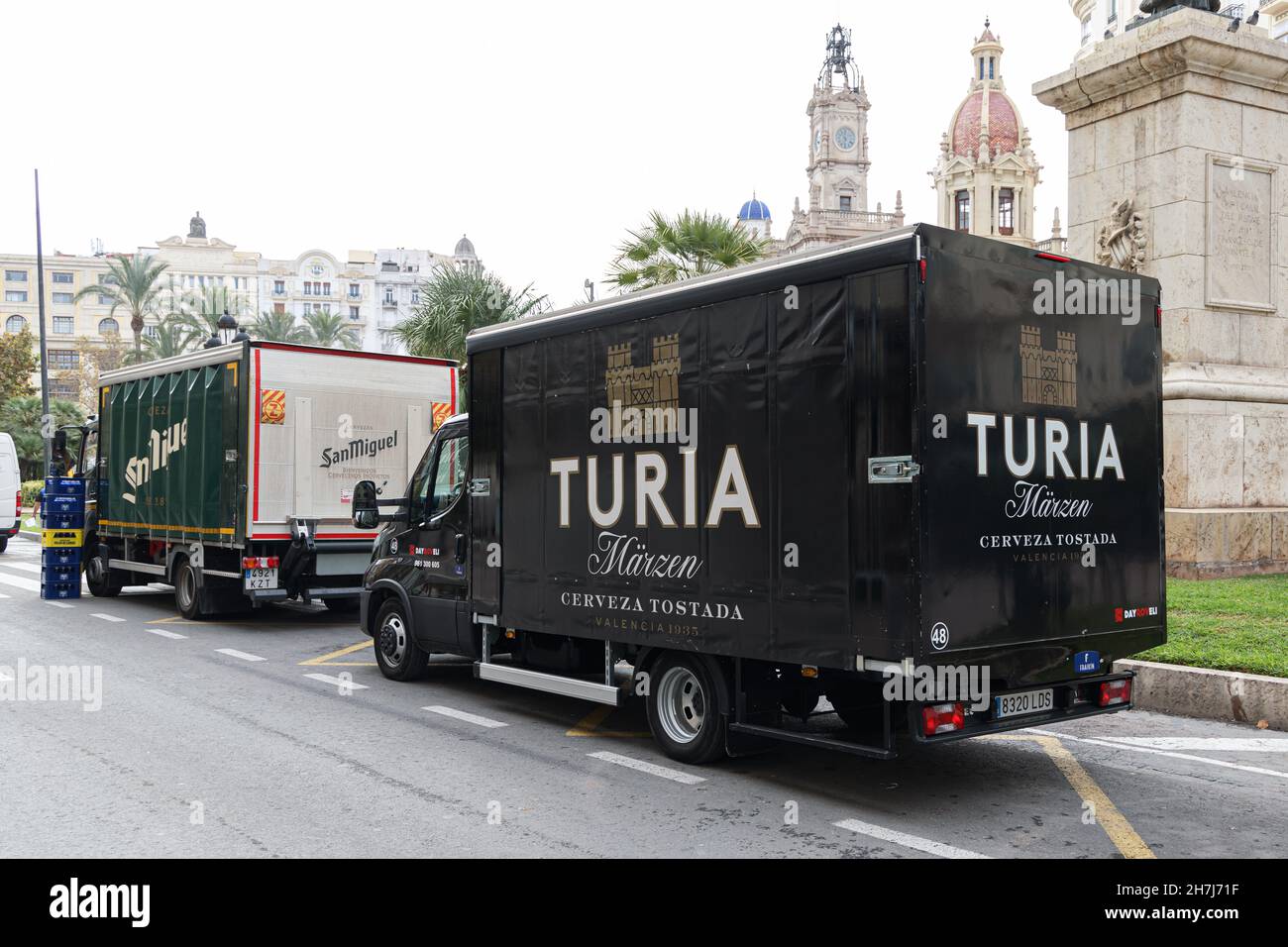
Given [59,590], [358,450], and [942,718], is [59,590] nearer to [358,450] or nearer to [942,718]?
[358,450]

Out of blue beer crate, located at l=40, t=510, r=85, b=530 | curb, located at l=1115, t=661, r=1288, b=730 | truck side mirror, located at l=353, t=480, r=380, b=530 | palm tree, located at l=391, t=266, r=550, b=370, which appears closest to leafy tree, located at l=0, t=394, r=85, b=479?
palm tree, located at l=391, t=266, r=550, b=370

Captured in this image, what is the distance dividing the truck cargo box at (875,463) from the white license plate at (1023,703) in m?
0.10

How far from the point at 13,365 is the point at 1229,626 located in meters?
52.3

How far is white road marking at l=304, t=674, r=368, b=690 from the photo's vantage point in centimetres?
968

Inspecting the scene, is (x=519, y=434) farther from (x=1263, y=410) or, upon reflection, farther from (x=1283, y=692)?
(x=1263, y=410)

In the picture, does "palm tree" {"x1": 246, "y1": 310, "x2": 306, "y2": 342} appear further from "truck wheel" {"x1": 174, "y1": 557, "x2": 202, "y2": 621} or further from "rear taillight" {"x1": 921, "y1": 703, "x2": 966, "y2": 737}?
"rear taillight" {"x1": 921, "y1": 703, "x2": 966, "y2": 737}

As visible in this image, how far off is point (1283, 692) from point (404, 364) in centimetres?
1020

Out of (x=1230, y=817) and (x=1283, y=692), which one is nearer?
(x=1230, y=817)

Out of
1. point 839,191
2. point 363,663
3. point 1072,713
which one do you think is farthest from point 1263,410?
point 839,191

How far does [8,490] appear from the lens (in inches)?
1053

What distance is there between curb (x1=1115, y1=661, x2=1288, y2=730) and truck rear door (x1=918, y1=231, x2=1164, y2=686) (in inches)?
65.2

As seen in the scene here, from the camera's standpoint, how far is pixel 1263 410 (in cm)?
1311

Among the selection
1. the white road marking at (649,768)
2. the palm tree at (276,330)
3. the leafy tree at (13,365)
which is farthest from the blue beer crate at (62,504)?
the palm tree at (276,330)
